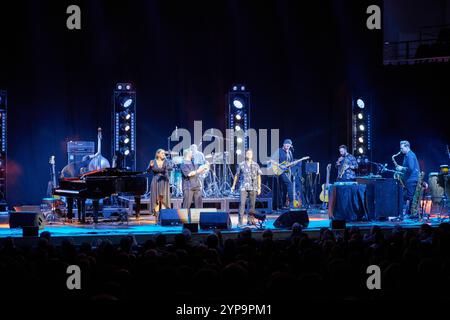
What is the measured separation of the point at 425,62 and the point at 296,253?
13.5 metres

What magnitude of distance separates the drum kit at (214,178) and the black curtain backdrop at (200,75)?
1499 mm

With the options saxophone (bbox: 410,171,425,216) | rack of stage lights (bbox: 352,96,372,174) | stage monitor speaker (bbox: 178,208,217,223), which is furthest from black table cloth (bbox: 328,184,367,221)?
rack of stage lights (bbox: 352,96,372,174)

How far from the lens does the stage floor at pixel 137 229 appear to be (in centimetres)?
1082

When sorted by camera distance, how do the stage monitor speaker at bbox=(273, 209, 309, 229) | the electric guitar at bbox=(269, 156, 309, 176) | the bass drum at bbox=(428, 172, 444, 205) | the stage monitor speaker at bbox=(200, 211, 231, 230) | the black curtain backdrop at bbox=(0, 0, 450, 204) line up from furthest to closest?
the black curtain backdrop at bbox=(0, 0, 450, 204)
the electric guitar at bbox=(269, 156, 309, 176)
the bass drum at bbox=(428, 172, 444, 205)
the stage monitor speaker at bbox=(273, 209, 309, 229)
the stage monitor speaker at bbox=(200, 211, 231, 230)

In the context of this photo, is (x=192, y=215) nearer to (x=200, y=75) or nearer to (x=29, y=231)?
(x=29, y=231)

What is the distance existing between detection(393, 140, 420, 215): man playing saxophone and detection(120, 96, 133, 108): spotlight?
7017mm

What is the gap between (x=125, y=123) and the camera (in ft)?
52.9

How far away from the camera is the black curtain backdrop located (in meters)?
16.8

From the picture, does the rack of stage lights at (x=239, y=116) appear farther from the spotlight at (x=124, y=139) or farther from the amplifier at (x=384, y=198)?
the amplifier at (x=384, y=198)

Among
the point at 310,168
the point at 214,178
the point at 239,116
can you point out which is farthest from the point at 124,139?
→ the point at 310,168

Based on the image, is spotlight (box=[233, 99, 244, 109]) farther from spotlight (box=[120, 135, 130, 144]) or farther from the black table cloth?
the black table cloth

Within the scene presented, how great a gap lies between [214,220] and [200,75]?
7.43 m

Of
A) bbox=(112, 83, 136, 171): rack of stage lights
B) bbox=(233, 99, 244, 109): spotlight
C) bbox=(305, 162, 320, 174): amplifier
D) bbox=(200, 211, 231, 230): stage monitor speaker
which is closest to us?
bbox=(200, 211, 231, 230): stage monitor speaker

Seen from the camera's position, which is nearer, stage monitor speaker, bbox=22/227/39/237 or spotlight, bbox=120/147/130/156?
stage monitor speaker, bbox=22/227/39/237
